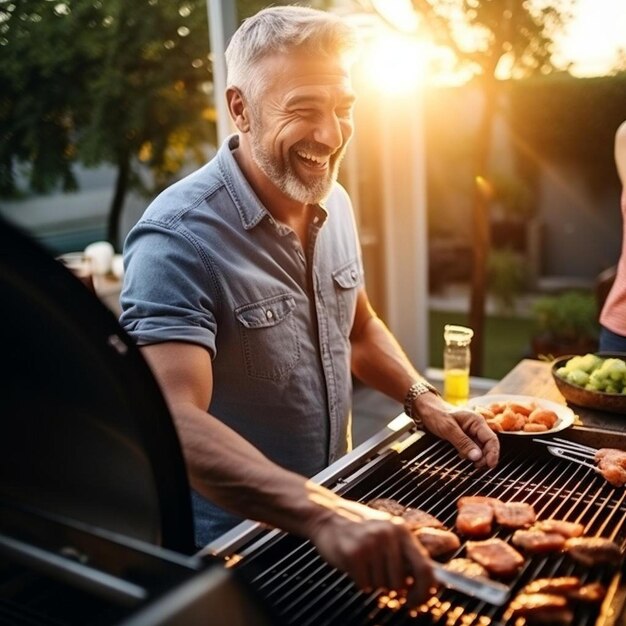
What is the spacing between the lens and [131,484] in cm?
107

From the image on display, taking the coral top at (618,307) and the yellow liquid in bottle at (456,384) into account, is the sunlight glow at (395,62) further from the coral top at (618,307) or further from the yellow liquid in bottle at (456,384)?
the yellow liquid in bottle at (456,384)

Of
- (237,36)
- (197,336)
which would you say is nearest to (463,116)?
(237,36)

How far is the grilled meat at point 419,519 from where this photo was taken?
1.50 meters

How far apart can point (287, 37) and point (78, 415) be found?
123cm

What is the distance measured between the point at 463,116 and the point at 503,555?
621 cm

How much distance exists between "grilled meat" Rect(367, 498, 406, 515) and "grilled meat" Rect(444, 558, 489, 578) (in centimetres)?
18

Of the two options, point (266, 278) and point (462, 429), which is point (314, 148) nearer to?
point (266, 278)

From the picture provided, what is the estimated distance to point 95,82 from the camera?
6062mm

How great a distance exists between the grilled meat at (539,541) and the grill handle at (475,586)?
291mm

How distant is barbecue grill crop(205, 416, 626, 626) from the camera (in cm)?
124

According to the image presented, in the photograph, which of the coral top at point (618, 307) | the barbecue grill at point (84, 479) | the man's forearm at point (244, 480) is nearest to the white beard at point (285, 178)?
the man's forearm at point (244, 480)

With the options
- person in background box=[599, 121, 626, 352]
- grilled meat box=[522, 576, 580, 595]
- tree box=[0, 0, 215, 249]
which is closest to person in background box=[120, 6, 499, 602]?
grilled meat box=[522, 576, 580, 595]

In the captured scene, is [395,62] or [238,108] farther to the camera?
[395,62]

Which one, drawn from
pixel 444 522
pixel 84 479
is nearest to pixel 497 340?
pixel 444 522
